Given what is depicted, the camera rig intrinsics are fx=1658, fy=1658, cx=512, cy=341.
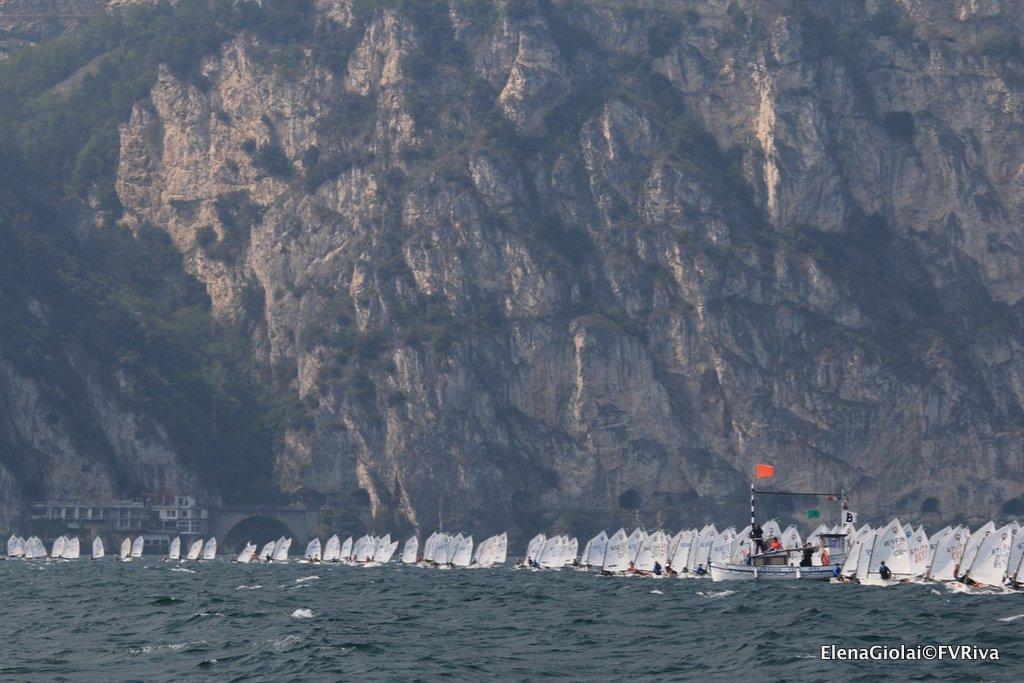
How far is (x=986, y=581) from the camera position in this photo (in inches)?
3356

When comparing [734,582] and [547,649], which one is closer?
[547,649]

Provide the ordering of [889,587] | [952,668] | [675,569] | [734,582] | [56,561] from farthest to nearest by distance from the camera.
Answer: [56,561]
[675,569]
[734,582]
[889,587]
[952,668]

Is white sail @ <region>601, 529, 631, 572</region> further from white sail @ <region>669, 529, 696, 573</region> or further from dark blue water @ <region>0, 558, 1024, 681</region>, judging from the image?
dark blue water @ <region>0, 558, 1024, 681</region>

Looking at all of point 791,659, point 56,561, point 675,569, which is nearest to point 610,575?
point 675,569

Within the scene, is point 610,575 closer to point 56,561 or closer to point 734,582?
point 734,582

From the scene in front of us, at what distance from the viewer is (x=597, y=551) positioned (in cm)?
13438

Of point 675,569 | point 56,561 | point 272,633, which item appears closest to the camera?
point 272,633

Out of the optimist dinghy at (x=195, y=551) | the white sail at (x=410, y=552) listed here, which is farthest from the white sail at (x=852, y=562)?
the optimist dinghy at (x=195, y=551)

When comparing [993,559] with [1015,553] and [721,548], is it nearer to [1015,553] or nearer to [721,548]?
[1015,553]

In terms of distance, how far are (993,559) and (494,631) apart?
96.4 feet

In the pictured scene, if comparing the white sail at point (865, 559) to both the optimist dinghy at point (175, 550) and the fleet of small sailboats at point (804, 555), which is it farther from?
the optimist dinghy at point (175, 550)

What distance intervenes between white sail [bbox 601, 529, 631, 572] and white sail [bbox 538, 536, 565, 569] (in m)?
16.0

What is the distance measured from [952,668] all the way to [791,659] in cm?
608

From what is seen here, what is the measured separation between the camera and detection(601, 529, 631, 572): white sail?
128125mm
